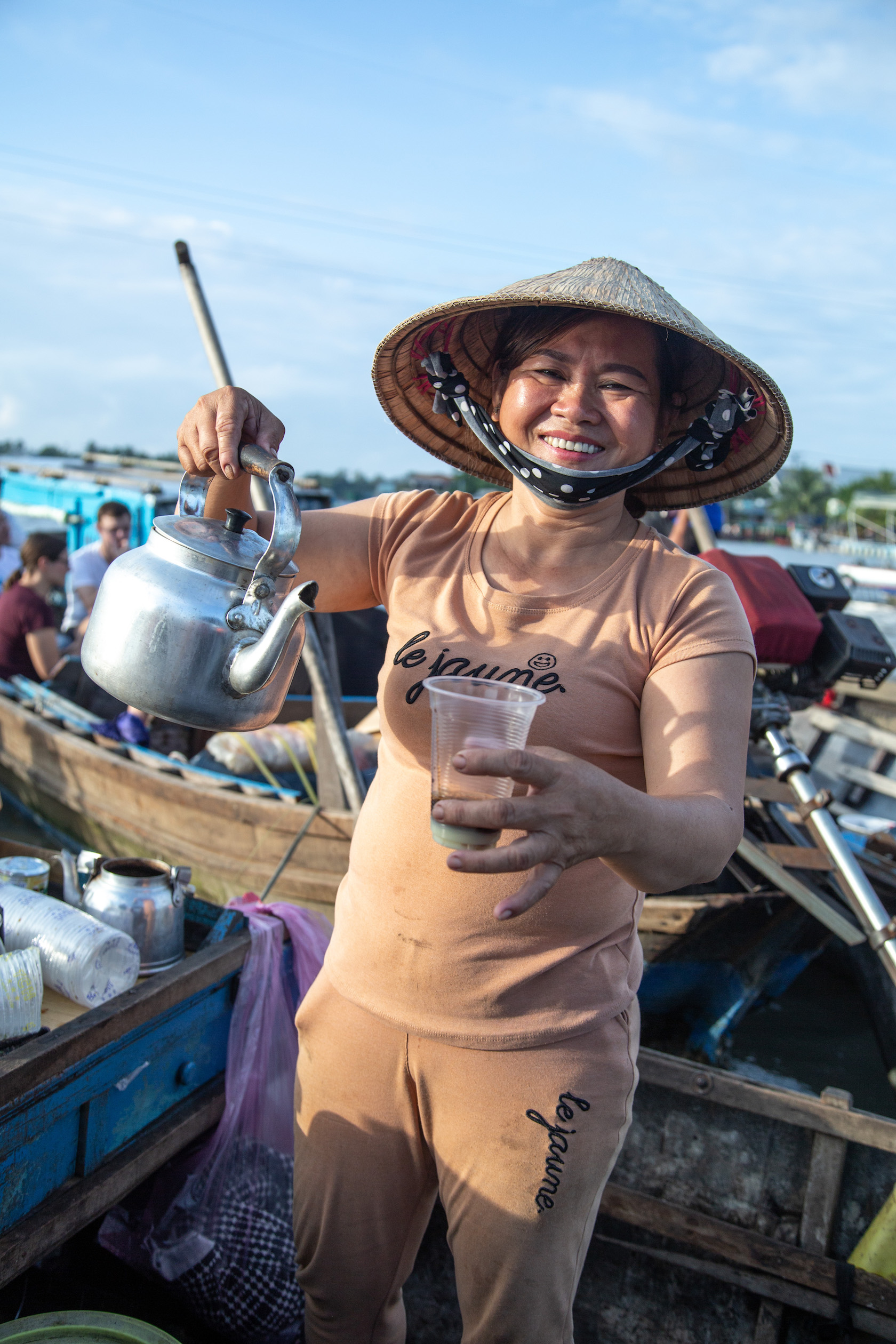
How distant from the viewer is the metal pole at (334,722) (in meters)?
4.10

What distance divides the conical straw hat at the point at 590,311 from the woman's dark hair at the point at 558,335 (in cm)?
2

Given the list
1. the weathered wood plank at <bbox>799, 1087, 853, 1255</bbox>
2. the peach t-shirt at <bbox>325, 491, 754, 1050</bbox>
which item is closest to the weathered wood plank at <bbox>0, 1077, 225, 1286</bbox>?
the peach t-shirt at <bbox>325, 491, 754, 1050</bbox>

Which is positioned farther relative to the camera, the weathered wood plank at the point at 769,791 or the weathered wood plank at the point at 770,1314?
the weathered wood plank at the point at 769,791

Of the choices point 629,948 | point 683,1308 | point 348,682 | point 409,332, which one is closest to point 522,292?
point 409,332

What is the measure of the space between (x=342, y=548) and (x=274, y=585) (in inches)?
7.3

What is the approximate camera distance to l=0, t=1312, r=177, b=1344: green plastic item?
1.35 m

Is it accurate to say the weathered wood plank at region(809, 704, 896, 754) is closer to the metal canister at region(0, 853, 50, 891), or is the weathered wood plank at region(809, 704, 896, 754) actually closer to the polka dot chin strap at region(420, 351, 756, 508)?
the polka dot chin strap at region(420, 351, 756, 508)

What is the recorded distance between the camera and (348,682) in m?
6.05

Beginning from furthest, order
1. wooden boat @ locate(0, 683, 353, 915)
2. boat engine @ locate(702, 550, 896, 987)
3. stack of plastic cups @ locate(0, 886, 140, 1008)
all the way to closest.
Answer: wooden boat @ locate(0, 683, 353, 915)
boat engine @ locate(702, 550, 896, 987)
stack of plastic cups @ locate(0, 886, 140, 1008)

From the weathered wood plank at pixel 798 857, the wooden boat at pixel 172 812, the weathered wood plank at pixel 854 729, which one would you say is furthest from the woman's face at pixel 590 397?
the weathered wood plank at pixel 854 729

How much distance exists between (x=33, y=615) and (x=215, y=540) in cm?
583

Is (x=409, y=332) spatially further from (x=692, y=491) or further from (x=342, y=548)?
(x=692, y=491)

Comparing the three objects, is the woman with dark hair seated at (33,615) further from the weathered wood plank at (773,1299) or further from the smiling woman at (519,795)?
the weathered wood plank at (773,1299)

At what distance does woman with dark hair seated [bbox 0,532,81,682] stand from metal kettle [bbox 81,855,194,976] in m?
4.90
